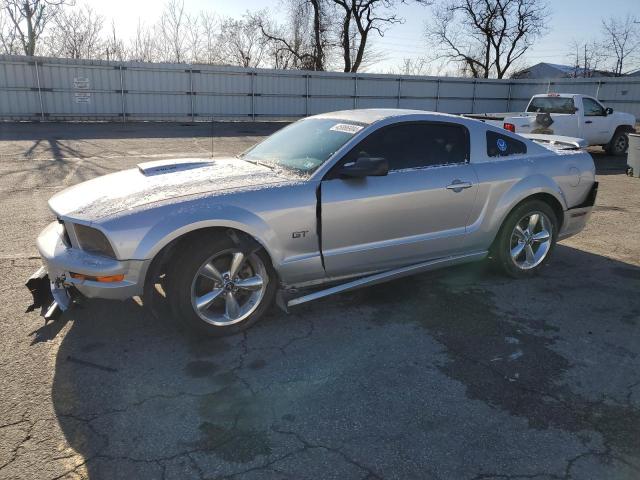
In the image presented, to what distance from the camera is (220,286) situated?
3.64 metres

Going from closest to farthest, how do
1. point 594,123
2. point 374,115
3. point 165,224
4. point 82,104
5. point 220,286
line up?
point 165,224 → point 220,286 → point 374,115 → point 594,123 → point 82,104

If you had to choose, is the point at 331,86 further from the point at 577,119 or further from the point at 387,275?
the point at 387,275

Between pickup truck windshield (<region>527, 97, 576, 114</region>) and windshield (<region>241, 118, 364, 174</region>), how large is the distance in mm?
11293

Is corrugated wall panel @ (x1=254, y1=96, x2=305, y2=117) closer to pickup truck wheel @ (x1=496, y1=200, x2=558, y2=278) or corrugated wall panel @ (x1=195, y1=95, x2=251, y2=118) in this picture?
corrugated wall panel @ (x1=195, y1=95, x2=251, y2=118)

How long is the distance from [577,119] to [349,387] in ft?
43.6

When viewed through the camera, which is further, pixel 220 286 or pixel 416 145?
pixel 416 145

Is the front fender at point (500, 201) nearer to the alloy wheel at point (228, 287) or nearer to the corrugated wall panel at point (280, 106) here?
the alloy wheel at point (228, 287)

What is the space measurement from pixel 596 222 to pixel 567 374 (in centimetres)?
482

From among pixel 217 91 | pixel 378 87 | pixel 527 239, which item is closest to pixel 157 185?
pixel 527 239

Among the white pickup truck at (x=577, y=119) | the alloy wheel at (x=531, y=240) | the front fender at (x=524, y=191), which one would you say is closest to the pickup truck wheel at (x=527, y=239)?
the alloy wheel at (x=531, y=240)

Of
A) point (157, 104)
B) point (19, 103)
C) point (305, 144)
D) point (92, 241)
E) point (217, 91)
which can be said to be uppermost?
point (217, 91)

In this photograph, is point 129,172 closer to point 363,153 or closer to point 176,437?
point 363,153

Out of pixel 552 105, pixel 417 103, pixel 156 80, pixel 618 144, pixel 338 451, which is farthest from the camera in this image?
pixel 417 103

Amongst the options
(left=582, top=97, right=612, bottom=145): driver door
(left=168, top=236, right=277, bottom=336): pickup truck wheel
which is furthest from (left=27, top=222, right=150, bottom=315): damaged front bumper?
(left=582, top=97, right=612, bottom=145): driver door
